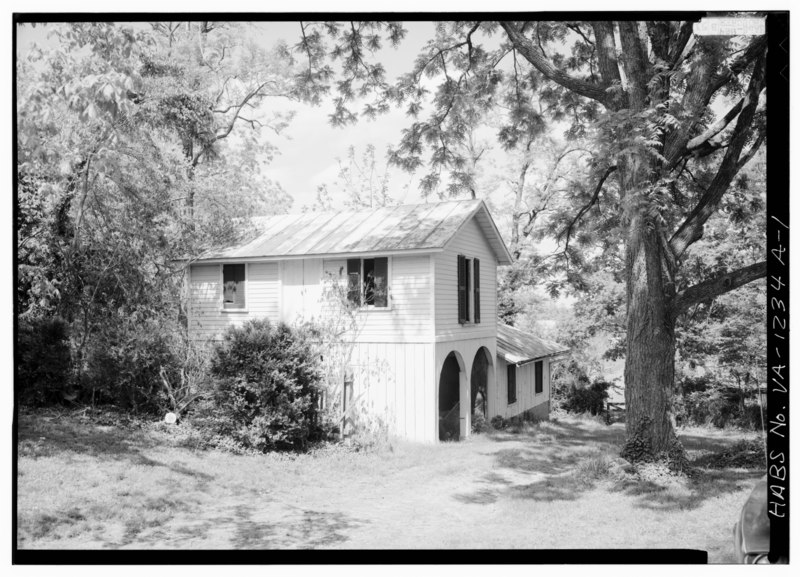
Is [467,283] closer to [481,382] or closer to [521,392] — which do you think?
[481,382]

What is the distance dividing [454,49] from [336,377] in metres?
5.10

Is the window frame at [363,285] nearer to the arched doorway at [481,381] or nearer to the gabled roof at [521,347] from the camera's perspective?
the arched doorway at [481,381]

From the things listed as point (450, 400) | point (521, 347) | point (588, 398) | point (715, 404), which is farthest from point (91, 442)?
point (588, 398)

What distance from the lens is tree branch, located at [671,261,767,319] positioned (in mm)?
6883

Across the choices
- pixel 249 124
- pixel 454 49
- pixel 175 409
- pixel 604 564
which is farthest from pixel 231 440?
pixel 454 49

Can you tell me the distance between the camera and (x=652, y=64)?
720cm

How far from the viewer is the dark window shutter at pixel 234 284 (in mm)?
10328

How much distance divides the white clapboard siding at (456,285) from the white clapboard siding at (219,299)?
2.74m

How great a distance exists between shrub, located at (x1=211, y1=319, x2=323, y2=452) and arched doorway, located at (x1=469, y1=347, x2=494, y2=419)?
202 inches

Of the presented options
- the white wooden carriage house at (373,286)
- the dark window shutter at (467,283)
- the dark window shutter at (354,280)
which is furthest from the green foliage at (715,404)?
the dark window shutter at (354,280)

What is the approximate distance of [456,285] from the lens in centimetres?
1114

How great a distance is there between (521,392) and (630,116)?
387 inches

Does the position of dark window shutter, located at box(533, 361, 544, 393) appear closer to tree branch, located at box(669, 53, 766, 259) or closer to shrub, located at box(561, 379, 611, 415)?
shrub, located at box(561, 379, 611, 415)

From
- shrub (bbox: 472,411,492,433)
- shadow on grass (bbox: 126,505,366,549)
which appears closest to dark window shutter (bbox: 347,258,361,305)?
shrub (bbox: 472,411,492,433)
